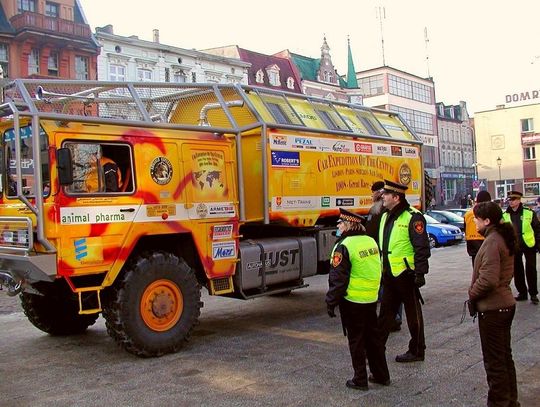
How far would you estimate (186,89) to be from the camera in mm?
8359

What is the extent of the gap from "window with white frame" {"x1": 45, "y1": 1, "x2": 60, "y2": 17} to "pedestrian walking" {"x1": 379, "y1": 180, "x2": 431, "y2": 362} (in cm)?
3110

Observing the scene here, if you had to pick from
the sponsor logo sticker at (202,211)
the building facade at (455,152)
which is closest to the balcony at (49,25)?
the sponsor logo sticker at (202,211)

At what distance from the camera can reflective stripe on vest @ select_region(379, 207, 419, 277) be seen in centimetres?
596

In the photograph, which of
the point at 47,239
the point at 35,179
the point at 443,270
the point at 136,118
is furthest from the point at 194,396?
the point at 443,270

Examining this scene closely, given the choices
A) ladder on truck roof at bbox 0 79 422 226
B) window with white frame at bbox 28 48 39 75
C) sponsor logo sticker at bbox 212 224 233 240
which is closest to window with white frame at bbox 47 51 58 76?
window with white frame at bbox 28 48 39 75

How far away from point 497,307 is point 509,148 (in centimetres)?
5777

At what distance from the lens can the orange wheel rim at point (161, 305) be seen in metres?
6.53

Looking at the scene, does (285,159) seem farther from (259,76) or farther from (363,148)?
→ (259,76)

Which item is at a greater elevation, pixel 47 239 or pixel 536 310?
→ pixel 47 239

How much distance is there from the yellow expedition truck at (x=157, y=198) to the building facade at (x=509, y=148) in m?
52.2

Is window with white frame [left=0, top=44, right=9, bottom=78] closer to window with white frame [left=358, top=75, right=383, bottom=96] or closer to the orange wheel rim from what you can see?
the orange wheel rim

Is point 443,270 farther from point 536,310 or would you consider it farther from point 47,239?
point 47,239

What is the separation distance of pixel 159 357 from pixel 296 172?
10.7 ft

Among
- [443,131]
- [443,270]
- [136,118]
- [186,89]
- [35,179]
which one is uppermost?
[443,131]
